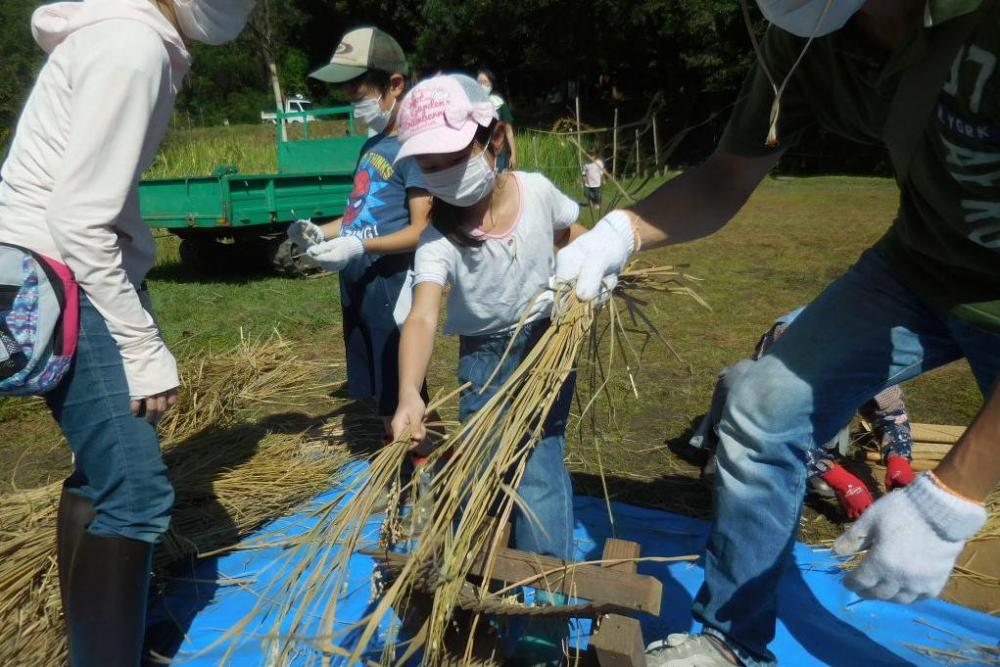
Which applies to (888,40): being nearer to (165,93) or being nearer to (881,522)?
(881,522)

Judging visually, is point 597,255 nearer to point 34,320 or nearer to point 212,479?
point 34,320

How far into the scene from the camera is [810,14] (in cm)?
157

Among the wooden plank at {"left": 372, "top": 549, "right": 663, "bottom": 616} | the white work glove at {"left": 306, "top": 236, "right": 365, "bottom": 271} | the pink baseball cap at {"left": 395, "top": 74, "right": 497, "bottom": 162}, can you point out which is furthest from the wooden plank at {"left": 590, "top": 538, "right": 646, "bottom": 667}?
the white work glove at {"left": 306, "top": 236, "right": 365, "bottom": 271}

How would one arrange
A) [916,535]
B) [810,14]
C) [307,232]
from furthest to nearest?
[307,232], [810,14], [916,535]

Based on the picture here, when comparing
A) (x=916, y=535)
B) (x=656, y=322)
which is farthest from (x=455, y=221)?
(x=656, y=322)

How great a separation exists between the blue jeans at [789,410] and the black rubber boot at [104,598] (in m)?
1.33

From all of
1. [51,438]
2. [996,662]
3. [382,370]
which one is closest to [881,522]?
[996,662]

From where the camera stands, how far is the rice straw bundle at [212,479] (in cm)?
242

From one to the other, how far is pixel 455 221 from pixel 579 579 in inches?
41.0

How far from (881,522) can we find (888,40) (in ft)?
3.06

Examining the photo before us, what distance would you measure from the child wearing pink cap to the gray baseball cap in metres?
1.02

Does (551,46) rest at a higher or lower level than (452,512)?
higher

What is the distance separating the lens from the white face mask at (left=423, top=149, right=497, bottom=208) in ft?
7.17

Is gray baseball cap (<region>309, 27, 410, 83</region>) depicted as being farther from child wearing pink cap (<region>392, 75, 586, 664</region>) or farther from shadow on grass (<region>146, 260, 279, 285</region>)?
shadow on grass (<region>146, 260, 279, 285</region>)
